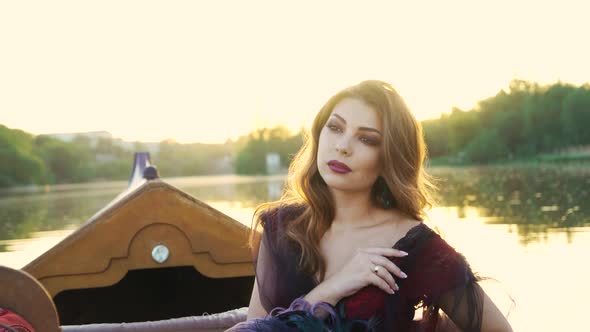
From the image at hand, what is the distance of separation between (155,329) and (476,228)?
6.93 metres

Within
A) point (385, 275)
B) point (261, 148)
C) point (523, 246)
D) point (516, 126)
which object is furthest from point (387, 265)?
point (261, 148)

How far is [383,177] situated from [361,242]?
0.15 metres

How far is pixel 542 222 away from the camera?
345 inches

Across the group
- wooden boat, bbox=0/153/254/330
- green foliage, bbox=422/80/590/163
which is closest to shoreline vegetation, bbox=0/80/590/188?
green foliage, bbox=422/80/590/163

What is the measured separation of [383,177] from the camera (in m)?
1.52

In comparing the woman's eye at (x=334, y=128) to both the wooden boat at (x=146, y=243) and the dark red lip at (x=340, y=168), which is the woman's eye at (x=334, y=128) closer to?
the dark red lip at (x=340, y=168)

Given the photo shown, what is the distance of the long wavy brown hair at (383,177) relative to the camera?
1475 mm

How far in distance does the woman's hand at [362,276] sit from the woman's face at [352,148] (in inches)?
6.7

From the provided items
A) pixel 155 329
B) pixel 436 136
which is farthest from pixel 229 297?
pixel 436 136

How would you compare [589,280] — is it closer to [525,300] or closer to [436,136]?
[525,300]

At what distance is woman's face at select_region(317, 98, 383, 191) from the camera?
1476mm

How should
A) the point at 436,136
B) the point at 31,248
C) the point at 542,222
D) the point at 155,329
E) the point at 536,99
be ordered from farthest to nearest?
the point at 436,136 → the point at 536,99 → the point at 542,222 → the point at 31,248 → the point at 155,329

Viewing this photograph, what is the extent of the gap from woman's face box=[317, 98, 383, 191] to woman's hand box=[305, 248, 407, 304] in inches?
6.7

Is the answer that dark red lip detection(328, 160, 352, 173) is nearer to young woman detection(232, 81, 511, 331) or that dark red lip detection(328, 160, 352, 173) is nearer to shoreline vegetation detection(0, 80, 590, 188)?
young woman detection(232, 81, 511, 331)
